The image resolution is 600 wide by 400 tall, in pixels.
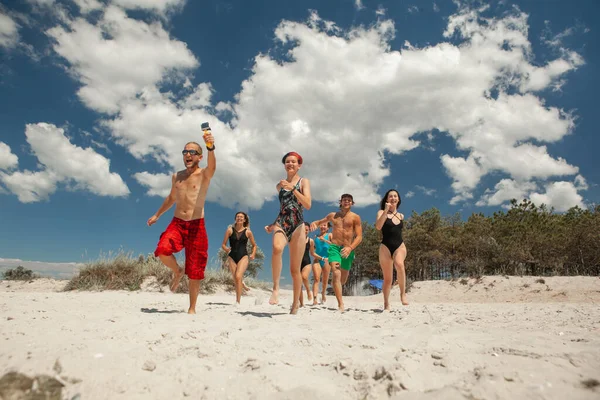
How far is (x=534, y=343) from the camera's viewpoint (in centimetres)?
279

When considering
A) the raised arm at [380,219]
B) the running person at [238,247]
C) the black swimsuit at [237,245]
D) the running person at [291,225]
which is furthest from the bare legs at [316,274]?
the running person at [291,225]

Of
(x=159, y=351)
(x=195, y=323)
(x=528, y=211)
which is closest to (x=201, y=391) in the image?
(x=159, y=351)

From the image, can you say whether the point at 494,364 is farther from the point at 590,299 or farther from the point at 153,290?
the point at 590,299

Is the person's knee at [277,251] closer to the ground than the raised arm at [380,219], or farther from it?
closer to the ground

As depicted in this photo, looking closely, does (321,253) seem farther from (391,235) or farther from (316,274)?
(391,235)

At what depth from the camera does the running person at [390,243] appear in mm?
6305

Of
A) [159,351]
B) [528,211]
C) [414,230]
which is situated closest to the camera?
[159,351]

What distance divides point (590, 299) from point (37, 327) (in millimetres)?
16427

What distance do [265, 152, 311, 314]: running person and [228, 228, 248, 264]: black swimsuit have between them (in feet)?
9.93

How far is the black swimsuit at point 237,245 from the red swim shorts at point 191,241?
280 centimetres

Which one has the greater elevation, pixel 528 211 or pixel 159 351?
pixel 528 211

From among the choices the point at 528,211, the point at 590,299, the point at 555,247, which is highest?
the point at 528,211

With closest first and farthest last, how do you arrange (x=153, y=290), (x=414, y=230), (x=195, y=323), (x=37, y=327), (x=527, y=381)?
(x=527, y=381) → (x=37, y=327) → (x=195, y=323) → (x=153, y=290) → (x=414, y=230)

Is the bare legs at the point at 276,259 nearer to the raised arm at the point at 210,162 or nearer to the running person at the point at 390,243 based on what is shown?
the raised arm at the point at 210,162
